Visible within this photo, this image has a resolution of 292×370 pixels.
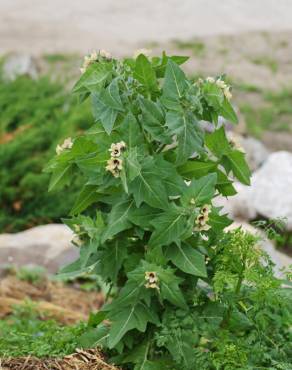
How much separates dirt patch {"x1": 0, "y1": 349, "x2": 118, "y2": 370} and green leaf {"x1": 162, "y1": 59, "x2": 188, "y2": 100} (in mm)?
1091

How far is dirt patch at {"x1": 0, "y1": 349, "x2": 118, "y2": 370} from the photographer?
349 centimetres

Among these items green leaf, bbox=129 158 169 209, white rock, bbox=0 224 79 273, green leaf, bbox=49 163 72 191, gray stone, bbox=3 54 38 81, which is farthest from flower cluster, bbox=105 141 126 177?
gray stone, bbox=3 54 38 81

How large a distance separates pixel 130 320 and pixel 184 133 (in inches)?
28.5

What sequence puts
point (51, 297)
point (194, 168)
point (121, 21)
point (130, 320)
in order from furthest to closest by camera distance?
point (121, 21), point (51, 297), point (194, 168), point (130, 320)

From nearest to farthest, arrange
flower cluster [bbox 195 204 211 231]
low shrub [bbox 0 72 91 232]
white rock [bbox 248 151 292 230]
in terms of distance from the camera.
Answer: flower cluster [bbox 195 204 211 231]
low shrub [bbox 0 72 91 232]
white rock [bbox 248 151 292 230]

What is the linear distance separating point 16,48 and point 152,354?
931 centimetres

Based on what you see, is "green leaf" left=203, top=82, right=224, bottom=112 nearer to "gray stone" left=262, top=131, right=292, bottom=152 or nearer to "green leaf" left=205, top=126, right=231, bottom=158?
"green leaf" left=205, top=126, right=231, bottom=158

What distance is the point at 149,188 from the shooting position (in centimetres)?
320

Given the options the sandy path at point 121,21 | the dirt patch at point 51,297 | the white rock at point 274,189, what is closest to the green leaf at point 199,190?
the dirt patch at point 51,297

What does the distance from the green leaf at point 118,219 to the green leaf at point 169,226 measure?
0.41 feet

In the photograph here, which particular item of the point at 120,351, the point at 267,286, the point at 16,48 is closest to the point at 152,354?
the point at 120,351

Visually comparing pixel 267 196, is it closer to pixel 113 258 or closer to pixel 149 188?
pixel 113 258

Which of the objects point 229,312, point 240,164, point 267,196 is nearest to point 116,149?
point 240,164

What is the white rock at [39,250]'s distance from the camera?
243 inches
